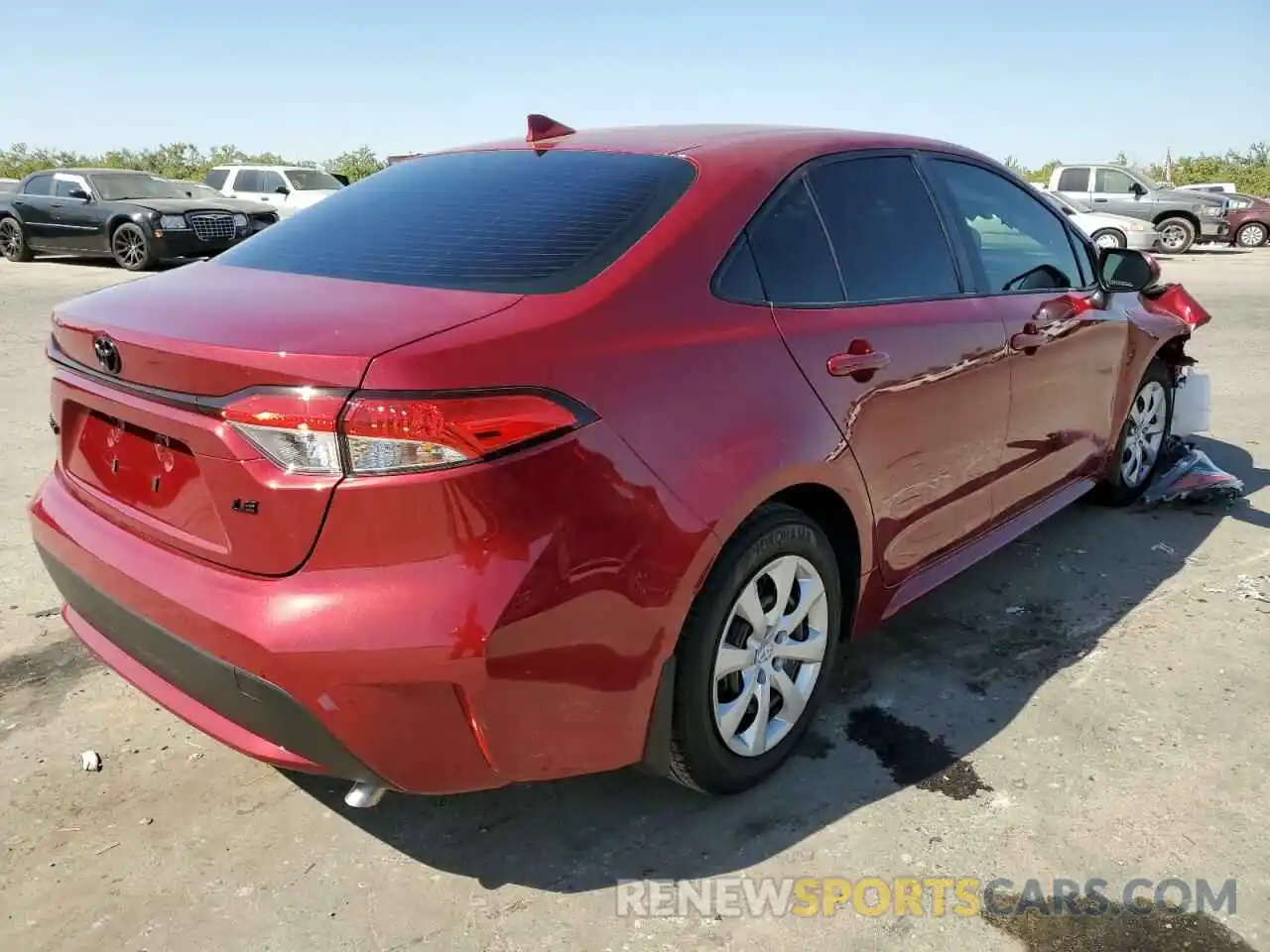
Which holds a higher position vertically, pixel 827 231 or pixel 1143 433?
pixel 827 231

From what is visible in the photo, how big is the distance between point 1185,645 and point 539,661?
258 cm

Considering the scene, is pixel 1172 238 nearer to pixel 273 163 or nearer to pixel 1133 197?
pixel 1133 197

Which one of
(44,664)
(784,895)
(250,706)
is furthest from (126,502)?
(784,895)

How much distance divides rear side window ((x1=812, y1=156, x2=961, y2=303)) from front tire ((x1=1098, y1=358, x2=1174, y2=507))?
186 cm

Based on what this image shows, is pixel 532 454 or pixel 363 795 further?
pixel 363 795

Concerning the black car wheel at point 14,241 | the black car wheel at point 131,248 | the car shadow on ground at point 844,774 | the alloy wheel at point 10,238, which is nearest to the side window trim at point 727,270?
the car shadow on ground at point 844,774

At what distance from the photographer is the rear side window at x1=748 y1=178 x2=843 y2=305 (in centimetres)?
251

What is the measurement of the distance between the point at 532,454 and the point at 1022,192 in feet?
9.17

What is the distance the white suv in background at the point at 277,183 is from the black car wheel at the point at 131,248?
3.47 metres

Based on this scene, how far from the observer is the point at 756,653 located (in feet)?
8.19

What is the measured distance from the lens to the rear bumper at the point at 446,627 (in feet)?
5.99

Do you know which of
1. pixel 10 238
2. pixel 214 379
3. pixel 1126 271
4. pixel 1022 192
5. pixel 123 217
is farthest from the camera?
pixel 10 238

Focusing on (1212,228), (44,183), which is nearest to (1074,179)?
(1212,228)

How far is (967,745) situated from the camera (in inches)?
111
